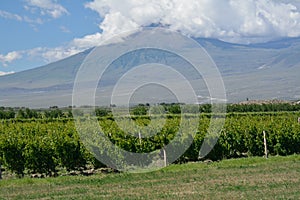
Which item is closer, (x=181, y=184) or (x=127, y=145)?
(x=181, y=184)

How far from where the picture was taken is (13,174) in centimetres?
2189

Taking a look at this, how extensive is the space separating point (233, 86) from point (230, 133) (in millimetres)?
169026

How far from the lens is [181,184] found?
599 inches

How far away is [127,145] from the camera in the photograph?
22156 mm

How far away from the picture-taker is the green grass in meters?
13.2

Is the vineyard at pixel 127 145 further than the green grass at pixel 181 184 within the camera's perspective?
Yes

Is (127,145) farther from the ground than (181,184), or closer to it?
farther from the ground

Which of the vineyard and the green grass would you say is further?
the vineyard

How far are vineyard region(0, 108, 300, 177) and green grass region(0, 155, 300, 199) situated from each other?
7.91ft

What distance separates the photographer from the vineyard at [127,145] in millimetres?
20719

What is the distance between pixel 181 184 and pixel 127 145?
7.20 metres

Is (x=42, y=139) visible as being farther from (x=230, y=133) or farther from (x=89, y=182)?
(x=230, y=133)

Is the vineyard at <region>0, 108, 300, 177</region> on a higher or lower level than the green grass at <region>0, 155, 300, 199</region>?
higher

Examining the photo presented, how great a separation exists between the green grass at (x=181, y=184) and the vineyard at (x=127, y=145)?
2.41 meters
